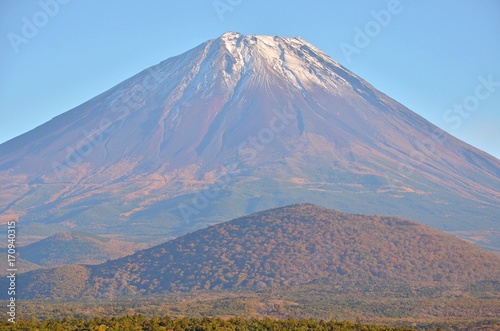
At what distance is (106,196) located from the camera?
7367 inches

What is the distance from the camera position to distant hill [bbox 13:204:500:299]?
90375mm

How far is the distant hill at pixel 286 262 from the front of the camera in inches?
3558

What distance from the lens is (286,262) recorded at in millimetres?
93750

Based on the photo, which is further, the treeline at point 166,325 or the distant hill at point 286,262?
the distant hill at point 286,262

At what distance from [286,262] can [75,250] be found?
5052cm

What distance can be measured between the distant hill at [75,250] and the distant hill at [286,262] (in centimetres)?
2966

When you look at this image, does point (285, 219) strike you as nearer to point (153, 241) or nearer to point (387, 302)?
point (387, 302)

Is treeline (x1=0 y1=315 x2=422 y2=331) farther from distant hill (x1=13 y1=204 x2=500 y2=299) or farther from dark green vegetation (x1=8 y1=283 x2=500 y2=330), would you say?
distant hill (x1=13 y1=204 x2=500 y2=299)

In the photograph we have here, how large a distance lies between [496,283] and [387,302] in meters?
15.7

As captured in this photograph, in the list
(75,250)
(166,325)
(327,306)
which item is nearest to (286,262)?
(327,306)

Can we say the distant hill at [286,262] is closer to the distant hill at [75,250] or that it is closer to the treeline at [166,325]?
the distant hill at [75,250]

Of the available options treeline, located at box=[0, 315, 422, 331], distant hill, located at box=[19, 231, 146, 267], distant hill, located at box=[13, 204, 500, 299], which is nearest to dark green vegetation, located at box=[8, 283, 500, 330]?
distant hill, located at box=[13, 204, 500, 299]

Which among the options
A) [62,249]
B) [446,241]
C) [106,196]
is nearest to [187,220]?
[106,196]

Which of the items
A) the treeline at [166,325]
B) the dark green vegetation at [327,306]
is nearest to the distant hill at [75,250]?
the dark green vegetation at [327,306]
